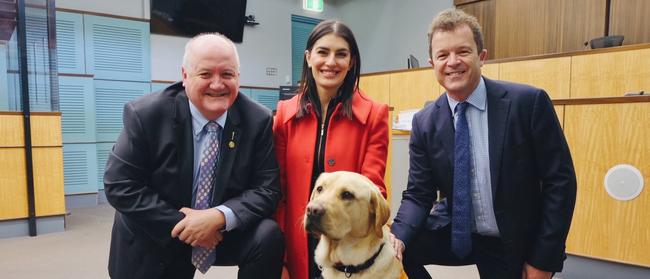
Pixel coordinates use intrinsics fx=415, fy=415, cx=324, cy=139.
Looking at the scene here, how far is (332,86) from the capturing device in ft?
6.23

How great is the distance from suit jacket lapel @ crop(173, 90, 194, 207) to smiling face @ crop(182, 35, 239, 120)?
70mm

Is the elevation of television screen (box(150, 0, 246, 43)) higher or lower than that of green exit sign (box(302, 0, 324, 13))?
lower

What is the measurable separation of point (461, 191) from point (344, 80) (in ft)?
2.40

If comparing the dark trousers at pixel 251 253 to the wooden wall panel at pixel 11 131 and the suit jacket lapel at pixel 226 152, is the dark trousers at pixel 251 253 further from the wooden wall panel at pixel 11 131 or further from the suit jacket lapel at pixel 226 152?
the wooden wall panel at pixel 11 131

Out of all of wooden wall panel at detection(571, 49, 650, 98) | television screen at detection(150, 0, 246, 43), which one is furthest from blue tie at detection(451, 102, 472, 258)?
television screen at detection(150, 0, 246, 43)

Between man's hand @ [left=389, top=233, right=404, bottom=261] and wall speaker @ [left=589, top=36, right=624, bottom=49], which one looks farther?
wall speaker @ [left=589, top=36, right=624, bottom=49]

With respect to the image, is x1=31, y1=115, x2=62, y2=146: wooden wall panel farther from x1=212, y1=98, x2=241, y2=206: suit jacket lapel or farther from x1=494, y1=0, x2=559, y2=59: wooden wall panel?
x1=494, y1=0, x2=559, y2=59: wooden wall panel

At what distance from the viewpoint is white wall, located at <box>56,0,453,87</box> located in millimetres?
6945

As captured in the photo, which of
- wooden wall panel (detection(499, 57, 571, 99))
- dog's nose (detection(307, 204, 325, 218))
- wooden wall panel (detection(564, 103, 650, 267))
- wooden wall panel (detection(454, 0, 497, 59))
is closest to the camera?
dog's nose (detection(307, 204, 325, 218))

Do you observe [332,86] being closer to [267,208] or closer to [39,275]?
[267,208]

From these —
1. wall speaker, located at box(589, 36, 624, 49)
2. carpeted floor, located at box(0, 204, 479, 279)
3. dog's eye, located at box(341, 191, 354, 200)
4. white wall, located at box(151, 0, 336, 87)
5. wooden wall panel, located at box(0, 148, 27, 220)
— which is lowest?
carpeted floor, located at box(0, 204, 479, 279)

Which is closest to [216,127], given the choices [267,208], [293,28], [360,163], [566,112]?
[267,208]

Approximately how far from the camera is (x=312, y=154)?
1.87m

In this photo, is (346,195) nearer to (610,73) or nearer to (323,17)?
(610,73)
